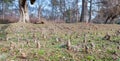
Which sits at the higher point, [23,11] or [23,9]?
[23,9]

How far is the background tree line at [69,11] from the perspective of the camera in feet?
76.7

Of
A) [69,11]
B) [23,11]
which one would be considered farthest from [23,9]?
[69,11]

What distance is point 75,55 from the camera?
475cm

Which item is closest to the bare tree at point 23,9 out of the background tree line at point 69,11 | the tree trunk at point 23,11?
the tree trunk at point 23,11

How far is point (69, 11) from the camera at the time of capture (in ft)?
111

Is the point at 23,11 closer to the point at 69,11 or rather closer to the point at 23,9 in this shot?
the point at 23,9

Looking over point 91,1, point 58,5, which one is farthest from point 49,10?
point 91,1

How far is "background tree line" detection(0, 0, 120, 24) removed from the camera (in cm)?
2338

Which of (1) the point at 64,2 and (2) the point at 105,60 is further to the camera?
(1) the point at 64,2

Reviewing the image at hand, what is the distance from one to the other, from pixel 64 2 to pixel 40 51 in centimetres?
2881

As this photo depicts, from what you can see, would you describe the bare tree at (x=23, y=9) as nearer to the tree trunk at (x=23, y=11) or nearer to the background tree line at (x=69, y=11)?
the tree trunk at (x=23, y=11)

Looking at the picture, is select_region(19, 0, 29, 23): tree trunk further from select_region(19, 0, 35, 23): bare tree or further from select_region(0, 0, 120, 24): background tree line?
select_region(0, 0, 120, 24): background tree line

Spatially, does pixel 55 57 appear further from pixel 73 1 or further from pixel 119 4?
pixel 73 1

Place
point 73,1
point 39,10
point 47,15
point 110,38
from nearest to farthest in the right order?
point 110,38, point 73,1, point 39,10, point 47,15
